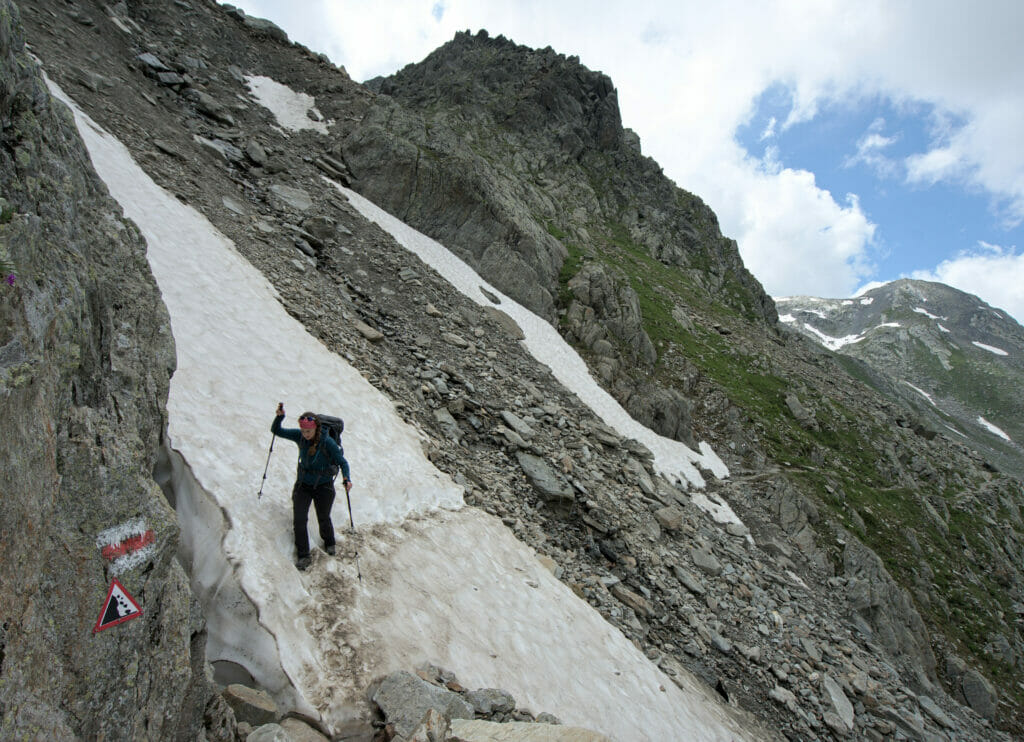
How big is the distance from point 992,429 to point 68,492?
248 m

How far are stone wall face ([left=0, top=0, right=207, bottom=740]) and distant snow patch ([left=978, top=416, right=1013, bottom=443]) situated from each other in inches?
9494

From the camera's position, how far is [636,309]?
35.0 metres

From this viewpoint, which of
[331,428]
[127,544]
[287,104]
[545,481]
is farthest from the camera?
[287,104]

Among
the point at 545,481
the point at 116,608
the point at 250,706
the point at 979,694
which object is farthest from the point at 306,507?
the point at 979,694

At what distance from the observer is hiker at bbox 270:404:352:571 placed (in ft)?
22.7

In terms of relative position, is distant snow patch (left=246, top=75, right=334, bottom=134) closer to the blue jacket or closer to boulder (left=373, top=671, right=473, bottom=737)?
the blue jacket

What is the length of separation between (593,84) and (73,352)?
9468 cm

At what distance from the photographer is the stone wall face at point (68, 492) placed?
3025 millimetres

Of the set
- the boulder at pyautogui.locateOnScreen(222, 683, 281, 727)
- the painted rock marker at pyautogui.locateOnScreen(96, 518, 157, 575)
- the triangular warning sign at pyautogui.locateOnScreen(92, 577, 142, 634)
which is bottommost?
the boulder at pyautogui.locateOnScreen(222, 683, 281, 727)

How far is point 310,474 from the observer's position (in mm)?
7035

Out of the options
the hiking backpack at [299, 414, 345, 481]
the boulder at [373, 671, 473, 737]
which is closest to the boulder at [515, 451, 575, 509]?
the boulder at [373, 671, 473, 737]

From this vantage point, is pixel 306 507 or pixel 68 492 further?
pixel 306 507

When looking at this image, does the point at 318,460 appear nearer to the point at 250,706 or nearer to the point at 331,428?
the point at 331,428

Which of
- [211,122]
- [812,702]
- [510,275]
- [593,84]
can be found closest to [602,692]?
[812,702]
